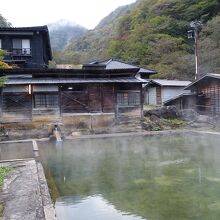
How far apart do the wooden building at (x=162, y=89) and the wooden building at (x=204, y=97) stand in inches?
170

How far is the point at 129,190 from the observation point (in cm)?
891

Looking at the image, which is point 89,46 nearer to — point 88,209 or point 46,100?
→ point 46,100

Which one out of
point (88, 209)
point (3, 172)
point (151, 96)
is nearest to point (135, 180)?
point (88, 209)

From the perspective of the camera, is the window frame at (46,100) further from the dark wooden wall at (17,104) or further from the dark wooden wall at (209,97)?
the dark wooden wall at (209,97)

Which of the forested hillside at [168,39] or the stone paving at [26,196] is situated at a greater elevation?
the forested hillside at [168,39]

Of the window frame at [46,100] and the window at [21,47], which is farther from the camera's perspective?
the window at [21,47]

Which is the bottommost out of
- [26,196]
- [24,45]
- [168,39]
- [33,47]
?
[26,196]

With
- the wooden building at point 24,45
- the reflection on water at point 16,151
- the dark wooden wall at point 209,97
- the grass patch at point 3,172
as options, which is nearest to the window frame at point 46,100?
the reflection on water at point 16,151

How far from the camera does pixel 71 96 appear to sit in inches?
891

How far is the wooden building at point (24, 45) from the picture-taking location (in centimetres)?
2898

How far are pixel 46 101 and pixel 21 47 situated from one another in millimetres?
9849

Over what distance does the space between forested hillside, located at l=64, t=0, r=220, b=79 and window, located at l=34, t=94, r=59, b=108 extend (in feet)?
75.9

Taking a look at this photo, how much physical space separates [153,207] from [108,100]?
1594cm

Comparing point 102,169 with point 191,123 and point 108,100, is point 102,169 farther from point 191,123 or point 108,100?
point 191,123
